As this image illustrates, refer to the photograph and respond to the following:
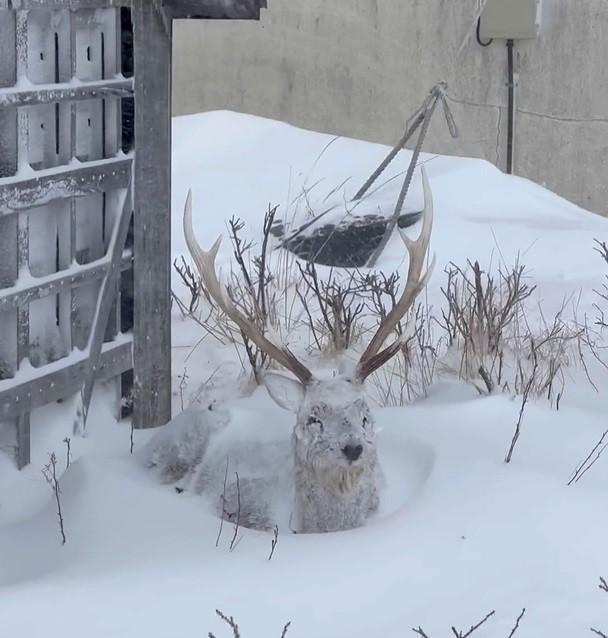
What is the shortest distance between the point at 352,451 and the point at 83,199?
5.11 feet

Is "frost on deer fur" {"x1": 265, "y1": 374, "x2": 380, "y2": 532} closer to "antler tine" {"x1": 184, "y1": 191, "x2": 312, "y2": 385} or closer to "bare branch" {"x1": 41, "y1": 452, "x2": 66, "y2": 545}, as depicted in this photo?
"antler tine" {"x1": 184, "y1": 191, "x2": 312, "y2": 385}

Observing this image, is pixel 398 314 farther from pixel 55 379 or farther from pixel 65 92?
pixel 65 92

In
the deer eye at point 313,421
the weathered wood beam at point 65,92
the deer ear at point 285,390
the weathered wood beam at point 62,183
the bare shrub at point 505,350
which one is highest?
the weathered wood beam at point 65,92

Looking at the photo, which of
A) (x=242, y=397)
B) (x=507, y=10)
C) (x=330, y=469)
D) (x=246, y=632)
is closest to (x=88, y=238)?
(x=242, y=397)

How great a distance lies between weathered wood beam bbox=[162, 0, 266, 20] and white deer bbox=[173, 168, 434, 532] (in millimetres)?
986

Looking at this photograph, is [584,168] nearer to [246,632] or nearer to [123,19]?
[123,19]

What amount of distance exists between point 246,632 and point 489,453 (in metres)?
1.44

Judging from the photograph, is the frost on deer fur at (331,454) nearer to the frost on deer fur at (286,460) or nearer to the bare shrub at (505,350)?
the frost on deer fur at (286,460)

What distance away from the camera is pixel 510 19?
1056 cm

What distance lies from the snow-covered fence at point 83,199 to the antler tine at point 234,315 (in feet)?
1.69

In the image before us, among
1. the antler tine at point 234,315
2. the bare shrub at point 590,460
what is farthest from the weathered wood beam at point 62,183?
the bare shrub at point 590,460

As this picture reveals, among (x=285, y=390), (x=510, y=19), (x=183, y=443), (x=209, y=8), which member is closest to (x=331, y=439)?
(x=285, y=390)

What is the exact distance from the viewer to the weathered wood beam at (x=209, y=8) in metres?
5.08

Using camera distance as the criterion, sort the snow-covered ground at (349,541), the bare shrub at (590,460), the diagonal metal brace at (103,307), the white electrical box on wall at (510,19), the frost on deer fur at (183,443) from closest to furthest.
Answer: the snow-covered ground at (349,541) → the bare shrub at (590,460) → the frost on deer fur at (183,443) → the diagonal metal brace at (103,307) → the white electrical box on wall at (510,19)
